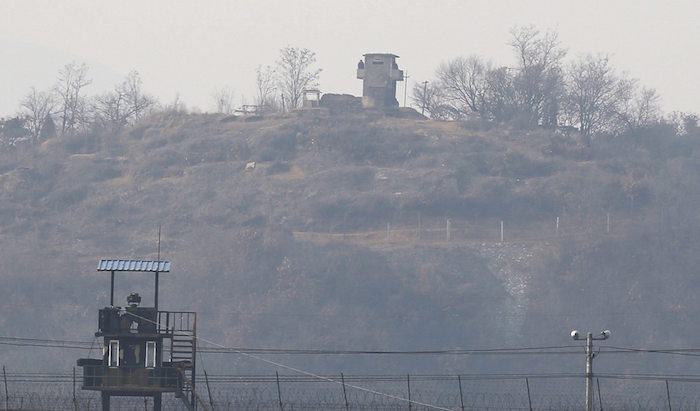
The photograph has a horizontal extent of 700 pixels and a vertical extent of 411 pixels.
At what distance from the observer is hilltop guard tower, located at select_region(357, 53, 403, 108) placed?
143000 millimetres

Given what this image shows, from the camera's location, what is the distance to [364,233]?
395 feet

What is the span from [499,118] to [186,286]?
180ft

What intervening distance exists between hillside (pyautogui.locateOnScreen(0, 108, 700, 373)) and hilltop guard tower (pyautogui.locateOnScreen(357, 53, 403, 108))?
3.47 m

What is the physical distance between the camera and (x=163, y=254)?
11438 centimetres

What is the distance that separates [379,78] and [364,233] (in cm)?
2929

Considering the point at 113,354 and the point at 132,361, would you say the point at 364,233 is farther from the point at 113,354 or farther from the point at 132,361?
the point at 113,354

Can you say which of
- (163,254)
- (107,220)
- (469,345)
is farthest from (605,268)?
(107,220)

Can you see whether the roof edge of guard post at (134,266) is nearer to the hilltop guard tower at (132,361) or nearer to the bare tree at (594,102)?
the hilltop guard tower at (132,361)

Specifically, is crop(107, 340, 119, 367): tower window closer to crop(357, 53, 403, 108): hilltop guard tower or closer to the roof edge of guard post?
the roof edge of guard post

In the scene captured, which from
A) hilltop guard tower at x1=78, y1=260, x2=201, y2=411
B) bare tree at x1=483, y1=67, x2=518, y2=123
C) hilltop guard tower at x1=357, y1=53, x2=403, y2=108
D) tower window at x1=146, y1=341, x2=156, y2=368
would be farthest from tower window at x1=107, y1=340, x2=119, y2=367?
bare tree at x1=483, y1=67, x2=518, y2=123

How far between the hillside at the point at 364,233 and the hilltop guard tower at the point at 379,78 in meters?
3.47

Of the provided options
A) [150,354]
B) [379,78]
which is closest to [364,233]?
[379,78]

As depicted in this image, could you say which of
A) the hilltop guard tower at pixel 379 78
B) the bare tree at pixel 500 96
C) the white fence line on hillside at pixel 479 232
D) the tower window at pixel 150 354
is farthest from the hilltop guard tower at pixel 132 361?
the bare tree at pixel 500 96

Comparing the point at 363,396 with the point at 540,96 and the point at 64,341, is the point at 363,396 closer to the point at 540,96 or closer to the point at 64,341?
the point at 64,341
